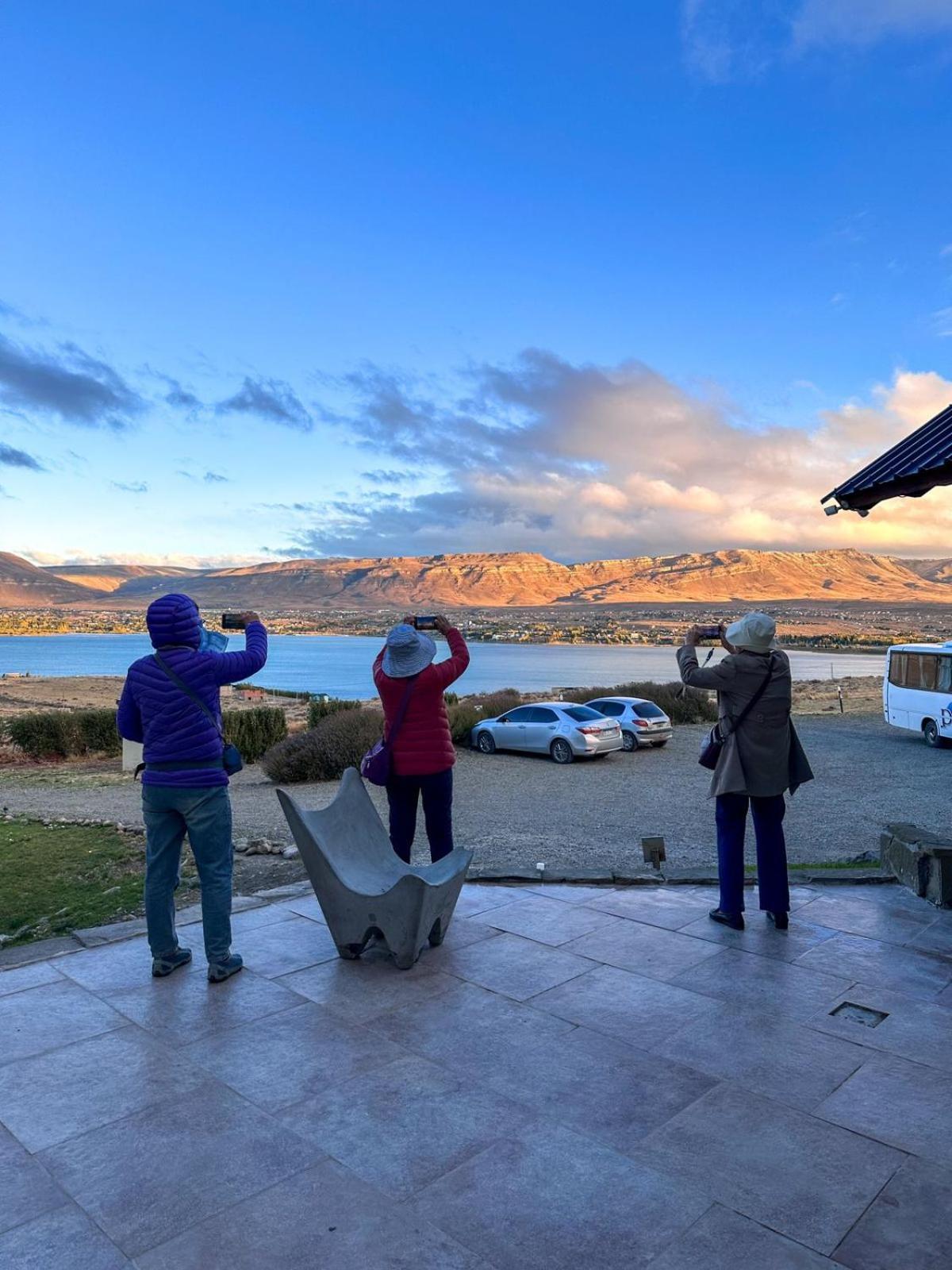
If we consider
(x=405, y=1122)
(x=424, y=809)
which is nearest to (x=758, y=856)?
(x=424, y=809)

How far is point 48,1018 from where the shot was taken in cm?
388

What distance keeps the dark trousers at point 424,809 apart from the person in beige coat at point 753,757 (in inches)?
62.3

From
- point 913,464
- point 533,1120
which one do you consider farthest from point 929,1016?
point 913,464

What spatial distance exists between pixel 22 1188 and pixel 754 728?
12.9ft

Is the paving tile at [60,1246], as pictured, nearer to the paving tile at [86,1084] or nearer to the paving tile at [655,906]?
the paving tile at [86,1084]

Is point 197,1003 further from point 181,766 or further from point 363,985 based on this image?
point 181,766

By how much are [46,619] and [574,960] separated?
198m

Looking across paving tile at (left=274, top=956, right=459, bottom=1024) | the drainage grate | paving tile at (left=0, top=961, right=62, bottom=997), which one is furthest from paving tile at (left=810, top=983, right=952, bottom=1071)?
paving tile at (left=0, top=961, right=62, bottom=997)

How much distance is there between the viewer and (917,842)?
5762 millimetres

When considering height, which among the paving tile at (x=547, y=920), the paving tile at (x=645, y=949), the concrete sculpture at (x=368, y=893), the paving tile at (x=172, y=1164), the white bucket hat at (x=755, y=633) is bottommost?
the paving tile at (x=547, y=920)

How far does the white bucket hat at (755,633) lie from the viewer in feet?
16.3

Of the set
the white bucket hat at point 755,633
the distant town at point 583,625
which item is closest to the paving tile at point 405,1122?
the white bucket hat at point 755,633

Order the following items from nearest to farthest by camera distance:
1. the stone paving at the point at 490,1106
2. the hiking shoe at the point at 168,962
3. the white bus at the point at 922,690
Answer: the stone paving at the point at 490,1106, the hiking shoe at the point at 168,962, the white bus at the point at 922,690

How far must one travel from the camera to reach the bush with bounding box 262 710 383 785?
17812 mm
